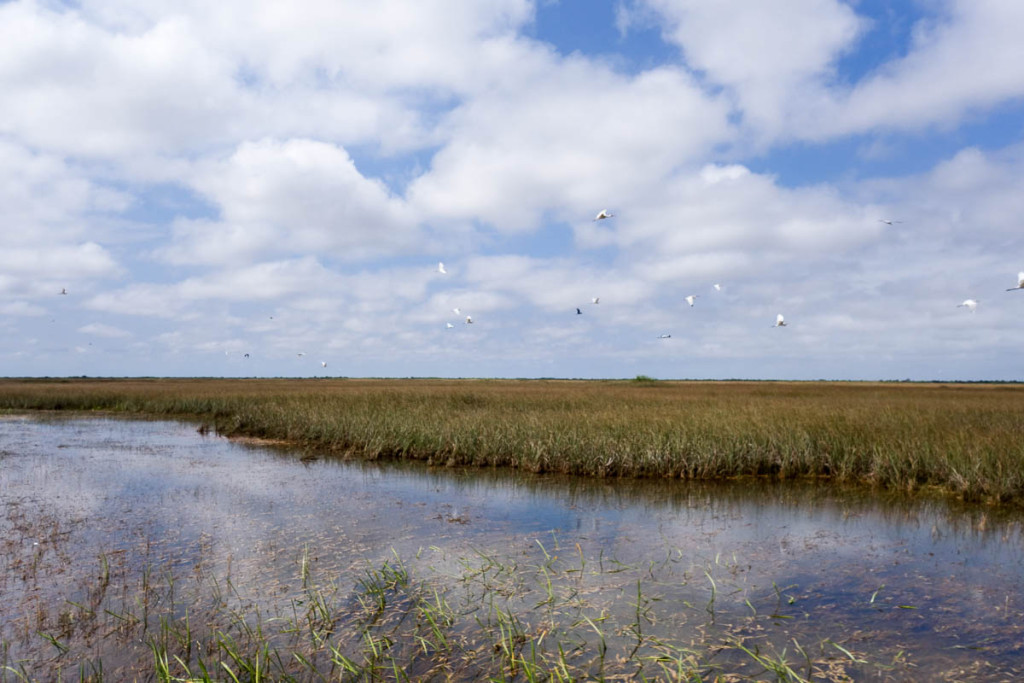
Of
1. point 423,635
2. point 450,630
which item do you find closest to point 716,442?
point 450,630

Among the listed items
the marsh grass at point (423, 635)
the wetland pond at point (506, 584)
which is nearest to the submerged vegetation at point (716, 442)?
the wetland pond at point (506, 584)

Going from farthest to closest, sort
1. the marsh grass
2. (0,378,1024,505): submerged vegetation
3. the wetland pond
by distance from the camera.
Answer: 1. (0,378,1024,505): submerged vegetation
2. the wetland pond
3. the marsh grass

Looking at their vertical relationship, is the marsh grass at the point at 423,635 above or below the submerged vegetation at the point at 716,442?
below

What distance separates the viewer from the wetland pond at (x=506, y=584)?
429cm

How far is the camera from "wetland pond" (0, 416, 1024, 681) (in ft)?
14.1

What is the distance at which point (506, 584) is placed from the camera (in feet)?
19.1

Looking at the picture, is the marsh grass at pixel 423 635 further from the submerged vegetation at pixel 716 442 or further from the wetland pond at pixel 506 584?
→ the submerged vegetation at pixel 716 442

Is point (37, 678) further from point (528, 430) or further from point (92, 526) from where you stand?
point (528, 430)

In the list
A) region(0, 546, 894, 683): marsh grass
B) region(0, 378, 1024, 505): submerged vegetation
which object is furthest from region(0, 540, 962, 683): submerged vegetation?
region(0, 378, 1024, 505): submerged vegetation

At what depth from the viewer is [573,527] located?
806cm

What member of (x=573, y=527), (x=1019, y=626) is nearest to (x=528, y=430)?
(x=573, y=527)

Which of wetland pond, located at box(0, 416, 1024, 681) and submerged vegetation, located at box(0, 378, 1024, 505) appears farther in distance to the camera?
submerged vegetation, located at box(0, 378, 1024, 505)

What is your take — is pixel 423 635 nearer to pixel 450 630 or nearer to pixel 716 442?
pixel 450 630

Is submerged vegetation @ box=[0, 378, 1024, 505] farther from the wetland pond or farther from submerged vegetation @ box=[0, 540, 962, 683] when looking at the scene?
submerged vegetation @ box=[0, 540, 962, 683]
